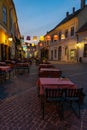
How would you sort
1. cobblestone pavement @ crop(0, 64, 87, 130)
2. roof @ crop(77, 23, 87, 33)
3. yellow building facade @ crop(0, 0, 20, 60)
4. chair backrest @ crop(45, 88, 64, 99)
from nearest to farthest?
cobblestone pavement @ crop(0, 64, 87, 130), chair backrest @ crop(45, 88, 64, 99), yellow building facade @ crop(0, 0, 20, 60), roof @ crop(77, 23, 87, 33)

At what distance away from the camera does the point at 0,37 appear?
16.4 metres

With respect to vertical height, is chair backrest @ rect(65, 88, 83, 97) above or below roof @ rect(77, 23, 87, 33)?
below

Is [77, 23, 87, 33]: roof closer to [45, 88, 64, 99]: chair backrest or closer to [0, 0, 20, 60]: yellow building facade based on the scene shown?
[0, 0, 20, 60]: yellow building facade

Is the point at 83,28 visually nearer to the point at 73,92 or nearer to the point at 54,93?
the point at 73,92

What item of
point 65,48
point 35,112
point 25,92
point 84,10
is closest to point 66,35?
point 65,48

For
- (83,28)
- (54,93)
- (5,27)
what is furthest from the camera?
(83,28)

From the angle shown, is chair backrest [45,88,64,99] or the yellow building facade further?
the yellow building facade

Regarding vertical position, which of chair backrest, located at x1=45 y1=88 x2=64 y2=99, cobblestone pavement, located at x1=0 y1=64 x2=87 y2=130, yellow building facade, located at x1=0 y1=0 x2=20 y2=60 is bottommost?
cobblestone pavement, located at x1=0 y1=64 x2=87 y2=130

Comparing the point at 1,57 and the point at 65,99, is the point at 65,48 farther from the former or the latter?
the point at 65,99

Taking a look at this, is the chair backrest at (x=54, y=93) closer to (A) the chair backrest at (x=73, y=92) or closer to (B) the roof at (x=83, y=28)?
(A) the chair backrest at (x=73, y=92)

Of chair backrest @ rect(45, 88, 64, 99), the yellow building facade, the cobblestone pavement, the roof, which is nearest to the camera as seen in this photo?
the cobblestone pavement

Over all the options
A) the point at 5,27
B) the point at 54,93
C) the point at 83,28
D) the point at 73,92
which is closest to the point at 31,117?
the point at 54,93

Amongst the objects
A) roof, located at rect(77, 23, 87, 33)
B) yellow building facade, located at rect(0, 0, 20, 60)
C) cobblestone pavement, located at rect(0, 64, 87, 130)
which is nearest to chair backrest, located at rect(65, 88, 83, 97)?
cobblestone pavement, located at rect(0, 64, 87, 130)

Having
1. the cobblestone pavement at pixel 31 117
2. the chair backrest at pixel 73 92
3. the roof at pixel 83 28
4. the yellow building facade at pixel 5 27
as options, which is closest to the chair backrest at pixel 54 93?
the chair backrest at pixel 73 92
